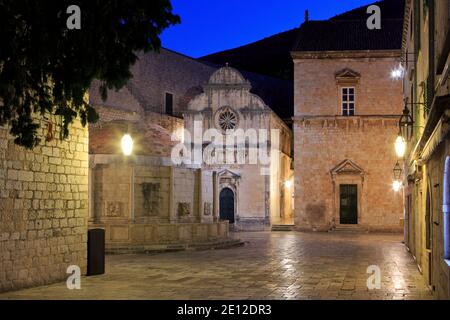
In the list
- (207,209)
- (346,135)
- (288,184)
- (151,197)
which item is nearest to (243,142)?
(346,135)

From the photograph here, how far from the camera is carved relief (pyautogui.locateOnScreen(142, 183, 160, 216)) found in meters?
20.3

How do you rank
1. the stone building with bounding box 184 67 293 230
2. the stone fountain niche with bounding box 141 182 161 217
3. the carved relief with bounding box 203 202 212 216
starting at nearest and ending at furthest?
1. the stone fountain niche with bounding box 141 182 161 217
2. the carved relief with bounding box 203 202 212 216
3. the stone building with bounding box 184 67 293 230

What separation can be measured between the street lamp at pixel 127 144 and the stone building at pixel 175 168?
236 mm

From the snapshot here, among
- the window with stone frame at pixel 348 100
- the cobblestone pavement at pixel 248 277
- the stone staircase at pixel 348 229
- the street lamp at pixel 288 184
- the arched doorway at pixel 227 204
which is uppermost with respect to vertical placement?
the window with stone frame at pixel 348 100

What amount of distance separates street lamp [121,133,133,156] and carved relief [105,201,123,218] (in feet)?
5.90

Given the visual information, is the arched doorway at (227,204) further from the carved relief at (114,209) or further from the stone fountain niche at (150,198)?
the carved relief at (114,209)

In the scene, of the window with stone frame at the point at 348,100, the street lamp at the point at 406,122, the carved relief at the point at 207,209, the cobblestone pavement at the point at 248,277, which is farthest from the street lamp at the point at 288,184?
the cobblestone pavement at the point at 248,277

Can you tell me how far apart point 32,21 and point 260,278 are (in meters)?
7.12

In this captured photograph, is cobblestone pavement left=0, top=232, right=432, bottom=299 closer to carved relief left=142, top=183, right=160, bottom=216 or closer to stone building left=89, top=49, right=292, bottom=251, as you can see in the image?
stone building left=89, top=49, right=292, bottom=251

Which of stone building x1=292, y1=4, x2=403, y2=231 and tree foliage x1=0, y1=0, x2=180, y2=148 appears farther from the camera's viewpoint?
stone building x1=292, y1=4, x2=403, y2=231

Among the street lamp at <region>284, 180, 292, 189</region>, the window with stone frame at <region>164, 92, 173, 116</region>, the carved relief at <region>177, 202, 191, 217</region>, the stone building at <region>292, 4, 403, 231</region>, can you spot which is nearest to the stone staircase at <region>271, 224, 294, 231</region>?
the stone building at <region>292, 4, 403, 231</region>

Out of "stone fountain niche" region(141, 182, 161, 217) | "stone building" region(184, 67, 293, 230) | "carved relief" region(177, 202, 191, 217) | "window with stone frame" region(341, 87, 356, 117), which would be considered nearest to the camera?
"stone fountain niche" region(141, 182, 161, 217)

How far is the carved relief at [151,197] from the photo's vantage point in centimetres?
2033
